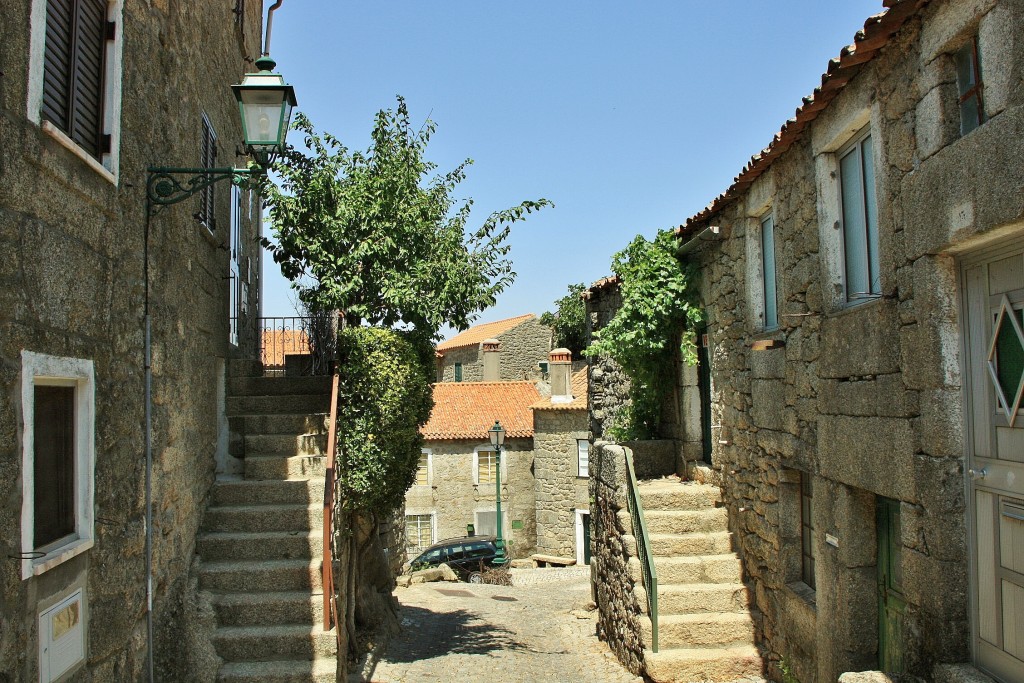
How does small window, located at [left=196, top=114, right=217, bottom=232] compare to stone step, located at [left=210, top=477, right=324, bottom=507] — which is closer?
small window, located at [left=196, top=114, right=217, bottom=232]

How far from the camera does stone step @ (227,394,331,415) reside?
916cm

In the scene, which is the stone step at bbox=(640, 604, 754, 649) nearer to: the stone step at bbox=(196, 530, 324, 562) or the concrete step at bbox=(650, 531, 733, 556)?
the concrete step at bbox=(650, 531, 733, 556)

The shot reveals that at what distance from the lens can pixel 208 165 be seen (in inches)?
318

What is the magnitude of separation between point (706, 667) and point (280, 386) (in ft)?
18.3

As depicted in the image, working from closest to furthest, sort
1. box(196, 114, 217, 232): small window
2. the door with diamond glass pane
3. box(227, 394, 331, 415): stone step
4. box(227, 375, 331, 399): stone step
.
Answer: the door with diamond glass pane, box(196, 114, 217, 232): small window, box(227, 394, 331, 415): stone step, box(227, 375, 331, 399): stone step

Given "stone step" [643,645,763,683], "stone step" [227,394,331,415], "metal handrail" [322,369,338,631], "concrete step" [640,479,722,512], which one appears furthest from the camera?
"stone step" [227,394,331,415]

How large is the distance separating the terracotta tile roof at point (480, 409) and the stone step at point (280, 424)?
16.3 m

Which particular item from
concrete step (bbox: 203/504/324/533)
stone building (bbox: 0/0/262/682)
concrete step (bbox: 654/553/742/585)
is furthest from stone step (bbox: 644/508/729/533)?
stone building (bbox: 0/0/262/682)

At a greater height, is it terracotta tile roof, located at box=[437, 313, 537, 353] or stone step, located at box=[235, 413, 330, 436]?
terracotta tile roof, located at box=[437, 313, 537, 353]

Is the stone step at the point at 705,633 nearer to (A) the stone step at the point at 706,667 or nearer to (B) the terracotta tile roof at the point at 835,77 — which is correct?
(A) the stone step at the point at 706,667

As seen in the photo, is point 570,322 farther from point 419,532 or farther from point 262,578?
point 262,578

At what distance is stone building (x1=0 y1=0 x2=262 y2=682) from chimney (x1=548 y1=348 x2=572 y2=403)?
17.5 m

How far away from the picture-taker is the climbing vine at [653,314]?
9617mm

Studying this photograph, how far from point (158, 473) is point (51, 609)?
6.71ft
